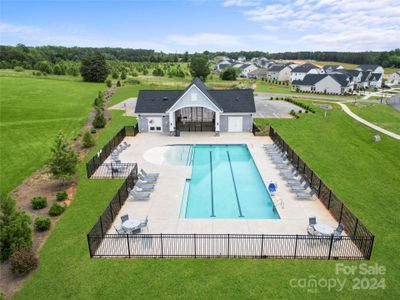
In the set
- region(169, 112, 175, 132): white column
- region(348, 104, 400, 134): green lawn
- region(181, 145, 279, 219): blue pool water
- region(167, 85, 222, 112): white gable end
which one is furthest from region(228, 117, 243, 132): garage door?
region(348, 104, 400, 134): green lawn

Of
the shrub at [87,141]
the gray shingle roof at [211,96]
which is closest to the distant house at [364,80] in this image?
the gray shingle roof at [211,96]

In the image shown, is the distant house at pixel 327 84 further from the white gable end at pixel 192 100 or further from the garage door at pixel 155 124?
the garage door at pixel 155 124

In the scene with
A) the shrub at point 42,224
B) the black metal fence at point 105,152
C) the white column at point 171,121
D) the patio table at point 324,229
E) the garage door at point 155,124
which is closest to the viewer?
the patio table at point 324,229

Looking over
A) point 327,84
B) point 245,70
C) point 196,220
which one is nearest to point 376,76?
point 327,84

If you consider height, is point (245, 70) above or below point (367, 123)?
above

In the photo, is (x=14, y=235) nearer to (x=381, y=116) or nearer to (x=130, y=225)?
(x=130, y=225)

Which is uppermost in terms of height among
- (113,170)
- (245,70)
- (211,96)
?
(245,70)

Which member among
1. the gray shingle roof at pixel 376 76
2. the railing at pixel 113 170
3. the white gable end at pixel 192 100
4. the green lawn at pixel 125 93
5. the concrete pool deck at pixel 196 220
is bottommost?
the concrete pool deck at pixel 196 220
